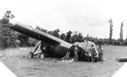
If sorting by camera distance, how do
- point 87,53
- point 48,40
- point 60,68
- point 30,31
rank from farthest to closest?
point 48,40
point 30,31
point 87,53
point 60,68

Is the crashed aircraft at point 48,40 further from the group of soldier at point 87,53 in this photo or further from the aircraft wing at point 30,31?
the group of soldier at point 87,53

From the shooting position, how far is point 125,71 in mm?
4398

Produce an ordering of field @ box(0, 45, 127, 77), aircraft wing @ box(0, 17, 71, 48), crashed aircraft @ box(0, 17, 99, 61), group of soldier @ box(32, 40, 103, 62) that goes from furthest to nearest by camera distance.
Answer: group of soldier @ box(32, 40, 103, 62) → crashed aircraft @ box(0, 17, 99, 61) → aircraft wing @ box(0, 17, 71, 48) → field @ box(0, 45, 127, 77)

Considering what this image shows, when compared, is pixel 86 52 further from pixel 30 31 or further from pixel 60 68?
pixel 60 68

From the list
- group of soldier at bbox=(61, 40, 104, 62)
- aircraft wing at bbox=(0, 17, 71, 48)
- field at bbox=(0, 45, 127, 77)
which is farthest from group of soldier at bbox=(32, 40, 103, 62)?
field at bbox=(0, 45, 127, 77)

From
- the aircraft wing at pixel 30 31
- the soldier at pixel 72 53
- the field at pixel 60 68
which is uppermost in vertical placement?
the aircraft wing at pixel 30 31

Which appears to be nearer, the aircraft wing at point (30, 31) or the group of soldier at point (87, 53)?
the aircraft wing at point (30, 31)

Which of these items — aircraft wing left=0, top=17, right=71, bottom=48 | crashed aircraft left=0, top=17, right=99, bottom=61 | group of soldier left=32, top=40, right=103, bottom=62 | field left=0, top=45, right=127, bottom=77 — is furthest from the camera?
group of soldier left=32, top=40, right=103, bottom=62

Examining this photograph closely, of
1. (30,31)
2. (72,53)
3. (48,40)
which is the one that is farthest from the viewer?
(48,40)

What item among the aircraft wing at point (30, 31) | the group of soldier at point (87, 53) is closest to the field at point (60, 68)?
the group of soldier at point (87, 53)

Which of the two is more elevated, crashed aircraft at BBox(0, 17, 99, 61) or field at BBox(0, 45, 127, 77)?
crashed aircraft at BBox(0, 17, 99, 61)

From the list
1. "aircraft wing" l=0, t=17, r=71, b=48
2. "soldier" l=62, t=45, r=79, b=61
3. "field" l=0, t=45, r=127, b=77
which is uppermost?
"aircraft wing" l=0, t=17, r=71, b=48

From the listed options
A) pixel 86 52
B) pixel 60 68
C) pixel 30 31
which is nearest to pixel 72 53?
pixel 86 52

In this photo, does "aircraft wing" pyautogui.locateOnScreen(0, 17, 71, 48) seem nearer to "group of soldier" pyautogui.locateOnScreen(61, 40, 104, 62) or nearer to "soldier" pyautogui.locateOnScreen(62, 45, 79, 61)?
"soldier" pyautogui.locateOnScreen(62, 45, 79, 61)
